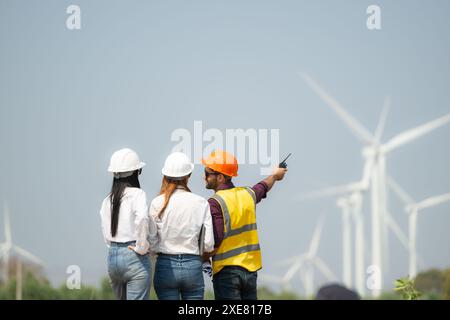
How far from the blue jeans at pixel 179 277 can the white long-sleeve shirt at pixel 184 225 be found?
0.09m

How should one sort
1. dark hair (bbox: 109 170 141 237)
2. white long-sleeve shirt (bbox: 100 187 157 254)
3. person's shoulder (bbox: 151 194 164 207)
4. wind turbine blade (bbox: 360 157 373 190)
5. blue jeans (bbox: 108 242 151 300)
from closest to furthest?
white long-sleeve shirt (bbox: 100 187 157 254), blue jeans (bbox: 108 242 151 300), dark hair (bbox: 109 170 141 237), person's shoulder (bbox: 151 194 164 207), wind turbine blade (bbox: 360 157 373 190)

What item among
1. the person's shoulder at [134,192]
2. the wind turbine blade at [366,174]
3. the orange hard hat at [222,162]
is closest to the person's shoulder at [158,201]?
the person's shoulder at [134,192]

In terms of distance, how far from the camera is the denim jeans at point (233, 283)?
36.2 ft

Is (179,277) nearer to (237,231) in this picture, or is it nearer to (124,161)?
(237,231)

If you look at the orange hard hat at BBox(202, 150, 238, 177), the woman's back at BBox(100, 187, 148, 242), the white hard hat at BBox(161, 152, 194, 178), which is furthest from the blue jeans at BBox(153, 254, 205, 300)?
the orange hard hat at BBox(202, 150, 238, 177)

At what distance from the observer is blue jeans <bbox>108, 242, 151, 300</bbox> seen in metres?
10.7

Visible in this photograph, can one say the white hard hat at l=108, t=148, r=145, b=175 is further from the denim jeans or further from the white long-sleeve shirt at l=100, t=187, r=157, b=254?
the denim jeans

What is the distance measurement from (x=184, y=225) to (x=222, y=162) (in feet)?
3.08

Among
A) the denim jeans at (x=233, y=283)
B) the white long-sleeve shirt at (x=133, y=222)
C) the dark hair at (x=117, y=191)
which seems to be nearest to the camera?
the white long-sleeve shirt at (x=133, y=222)

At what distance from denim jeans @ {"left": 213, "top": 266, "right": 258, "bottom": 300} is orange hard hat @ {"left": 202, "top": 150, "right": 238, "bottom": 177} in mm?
1147

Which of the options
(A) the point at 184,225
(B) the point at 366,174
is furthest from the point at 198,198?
(B) the point at 366,174

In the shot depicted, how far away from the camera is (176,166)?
10.8 meters

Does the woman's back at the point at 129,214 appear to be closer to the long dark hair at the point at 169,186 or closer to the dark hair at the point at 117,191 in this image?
the dark hair at the point at 117,191
